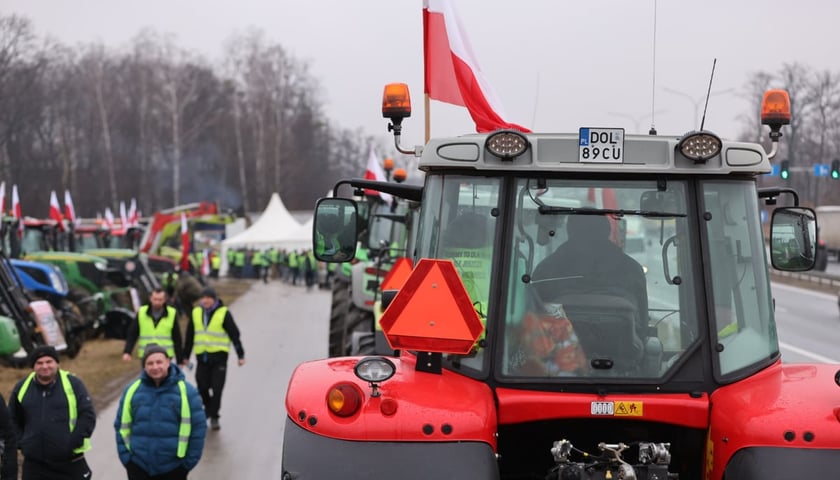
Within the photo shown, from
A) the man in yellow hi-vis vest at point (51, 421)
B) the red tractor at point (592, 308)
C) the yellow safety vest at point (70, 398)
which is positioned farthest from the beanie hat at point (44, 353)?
the red tractor at point (592, 308)

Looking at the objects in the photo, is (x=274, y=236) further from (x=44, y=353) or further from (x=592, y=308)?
(x=592, y=308)

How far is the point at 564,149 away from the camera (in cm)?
488

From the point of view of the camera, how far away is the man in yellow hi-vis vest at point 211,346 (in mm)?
11695

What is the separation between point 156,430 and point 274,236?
37622 mm

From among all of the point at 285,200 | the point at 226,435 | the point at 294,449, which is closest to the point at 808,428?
the point at 294,449

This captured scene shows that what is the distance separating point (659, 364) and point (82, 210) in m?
60.6

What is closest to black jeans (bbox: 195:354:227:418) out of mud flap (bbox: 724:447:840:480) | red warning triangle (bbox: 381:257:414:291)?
red warning triangle (bbox: 381:257:414:291)

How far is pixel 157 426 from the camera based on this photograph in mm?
7090

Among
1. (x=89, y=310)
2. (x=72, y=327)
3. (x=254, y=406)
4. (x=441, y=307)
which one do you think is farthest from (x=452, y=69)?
(x=89, y=310)

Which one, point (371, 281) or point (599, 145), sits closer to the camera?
point (599, 145)

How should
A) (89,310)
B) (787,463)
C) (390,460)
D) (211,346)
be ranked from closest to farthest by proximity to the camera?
1. (787,463)
2. (390,460)
3. (211,346)
4. (89,310)

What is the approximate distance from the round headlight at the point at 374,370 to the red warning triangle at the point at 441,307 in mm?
212

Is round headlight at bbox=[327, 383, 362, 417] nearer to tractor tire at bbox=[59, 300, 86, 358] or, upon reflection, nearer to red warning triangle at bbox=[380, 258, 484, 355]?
red warning triangle at bbox=[380, 258, 484, 355]

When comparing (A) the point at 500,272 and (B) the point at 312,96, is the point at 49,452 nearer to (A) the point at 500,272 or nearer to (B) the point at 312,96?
(A) the point at 500,272
